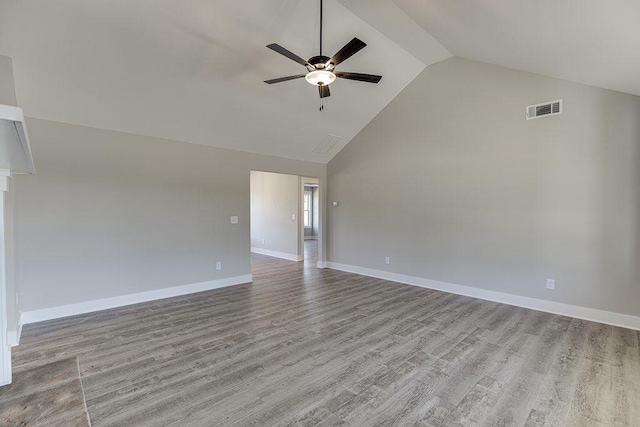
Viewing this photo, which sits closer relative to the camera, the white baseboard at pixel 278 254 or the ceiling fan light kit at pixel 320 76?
the ceiling fan light kit at pixel 320 76

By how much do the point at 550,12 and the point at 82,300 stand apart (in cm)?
590

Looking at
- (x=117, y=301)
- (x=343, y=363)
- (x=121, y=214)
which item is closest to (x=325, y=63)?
(x=343, y=363)

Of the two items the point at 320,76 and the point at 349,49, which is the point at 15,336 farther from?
the point at 349,49

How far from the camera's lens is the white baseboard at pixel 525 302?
11.6 ft

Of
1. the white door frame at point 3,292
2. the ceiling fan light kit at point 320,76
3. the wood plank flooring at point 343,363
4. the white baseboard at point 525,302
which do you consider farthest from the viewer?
the white baseboard at point 525,302

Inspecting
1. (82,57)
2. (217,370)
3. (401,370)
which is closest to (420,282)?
(401,370)

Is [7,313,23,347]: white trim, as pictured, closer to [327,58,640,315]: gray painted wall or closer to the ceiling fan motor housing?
the ceiling fan motor housing

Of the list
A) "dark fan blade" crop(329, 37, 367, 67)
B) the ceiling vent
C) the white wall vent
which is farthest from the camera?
the ceiling vent

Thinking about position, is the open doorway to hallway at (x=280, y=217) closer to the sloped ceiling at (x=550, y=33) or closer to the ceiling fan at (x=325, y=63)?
the ceiling fan at (x=325, y=63)

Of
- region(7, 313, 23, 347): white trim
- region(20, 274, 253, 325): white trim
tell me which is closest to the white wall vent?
region(20, 274, 253, 325): white trim

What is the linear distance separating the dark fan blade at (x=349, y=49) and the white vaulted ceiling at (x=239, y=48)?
965 mm

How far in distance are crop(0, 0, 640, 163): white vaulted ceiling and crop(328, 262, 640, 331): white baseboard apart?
104 inches

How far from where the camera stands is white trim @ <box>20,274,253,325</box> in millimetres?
3586

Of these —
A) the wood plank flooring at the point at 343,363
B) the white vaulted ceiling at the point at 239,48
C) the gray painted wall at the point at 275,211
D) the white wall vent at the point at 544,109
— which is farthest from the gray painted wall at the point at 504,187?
the gray painted wall at the point at 275,211
